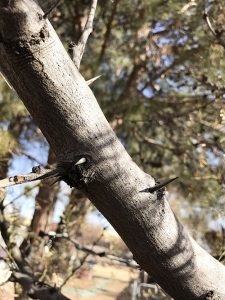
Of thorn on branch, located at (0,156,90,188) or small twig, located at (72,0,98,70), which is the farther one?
small twig, located at (72,0,98,70)

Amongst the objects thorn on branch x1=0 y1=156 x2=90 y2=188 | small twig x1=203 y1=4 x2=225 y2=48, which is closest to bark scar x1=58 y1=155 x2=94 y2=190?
thorn on branch x1=0 y1=156 x2=90 y2=188

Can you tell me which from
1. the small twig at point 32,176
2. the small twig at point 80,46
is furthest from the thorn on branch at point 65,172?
the small twig at point 80,46

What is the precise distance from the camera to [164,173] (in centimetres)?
570

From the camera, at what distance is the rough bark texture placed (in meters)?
0.84

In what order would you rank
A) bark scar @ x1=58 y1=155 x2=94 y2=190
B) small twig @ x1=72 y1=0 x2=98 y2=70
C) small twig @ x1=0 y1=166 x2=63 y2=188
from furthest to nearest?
small twig @ x1=72 y1=0 x2=98 y2=70 → bark scar @ x1=58 y1=155 x2=94 y2=190 → small twig @ x1=0 y1=166 x2=63 y2=188

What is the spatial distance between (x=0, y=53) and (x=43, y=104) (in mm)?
130

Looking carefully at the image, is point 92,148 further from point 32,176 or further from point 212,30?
point 212,30

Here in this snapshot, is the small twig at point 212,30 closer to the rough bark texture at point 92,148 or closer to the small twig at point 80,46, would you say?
the small twig at point 80,46

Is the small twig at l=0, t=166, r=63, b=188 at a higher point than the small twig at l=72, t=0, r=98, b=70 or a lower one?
lower

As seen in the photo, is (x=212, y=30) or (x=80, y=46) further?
(x=212, y=30)

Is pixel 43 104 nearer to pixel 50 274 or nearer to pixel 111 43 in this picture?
pixel 50 274

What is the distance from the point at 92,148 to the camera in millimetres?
908

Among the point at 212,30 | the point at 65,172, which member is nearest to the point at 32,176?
the point at 65,172

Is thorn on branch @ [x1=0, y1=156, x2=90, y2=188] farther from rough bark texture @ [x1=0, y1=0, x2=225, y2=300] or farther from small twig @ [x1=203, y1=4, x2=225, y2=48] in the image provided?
small twig @ [x1=203, y1=4, x2=225, y2=48]
